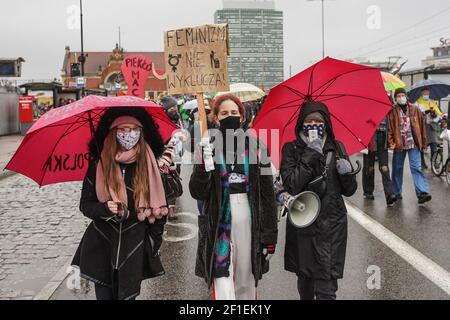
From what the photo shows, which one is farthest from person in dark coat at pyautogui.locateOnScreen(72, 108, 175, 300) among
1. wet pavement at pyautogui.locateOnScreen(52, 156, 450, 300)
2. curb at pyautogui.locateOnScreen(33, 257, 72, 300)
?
curb at pyautogui.locateOnScreen(33, 257, 72, 300)

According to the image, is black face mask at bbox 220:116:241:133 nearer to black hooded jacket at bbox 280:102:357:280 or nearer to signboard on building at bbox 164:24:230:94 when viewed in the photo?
black hooded jacket at bbox 280:102:357:280

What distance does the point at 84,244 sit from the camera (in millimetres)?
3518

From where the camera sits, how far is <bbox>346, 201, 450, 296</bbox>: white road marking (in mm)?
5172

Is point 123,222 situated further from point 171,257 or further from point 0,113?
point 0,113

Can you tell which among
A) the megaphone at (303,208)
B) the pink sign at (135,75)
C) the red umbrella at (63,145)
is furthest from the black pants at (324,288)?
the pink sign at (135,75)

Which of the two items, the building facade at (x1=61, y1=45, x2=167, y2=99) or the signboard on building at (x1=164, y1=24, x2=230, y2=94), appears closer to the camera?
the signboard on building at (x1=164, y1=24, x2=230, y2=94)

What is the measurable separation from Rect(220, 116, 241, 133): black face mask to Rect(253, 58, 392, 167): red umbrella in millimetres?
605

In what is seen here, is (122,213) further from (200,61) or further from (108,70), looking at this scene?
(108,70)

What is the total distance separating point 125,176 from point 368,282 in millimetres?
2884

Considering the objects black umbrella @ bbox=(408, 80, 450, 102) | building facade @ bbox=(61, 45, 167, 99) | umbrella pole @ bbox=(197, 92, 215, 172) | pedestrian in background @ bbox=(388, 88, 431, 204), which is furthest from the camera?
building facade @ bbox=(61, 45, 167, 99)

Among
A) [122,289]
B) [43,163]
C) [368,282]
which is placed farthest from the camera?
[368,282]

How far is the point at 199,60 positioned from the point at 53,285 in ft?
9.28
